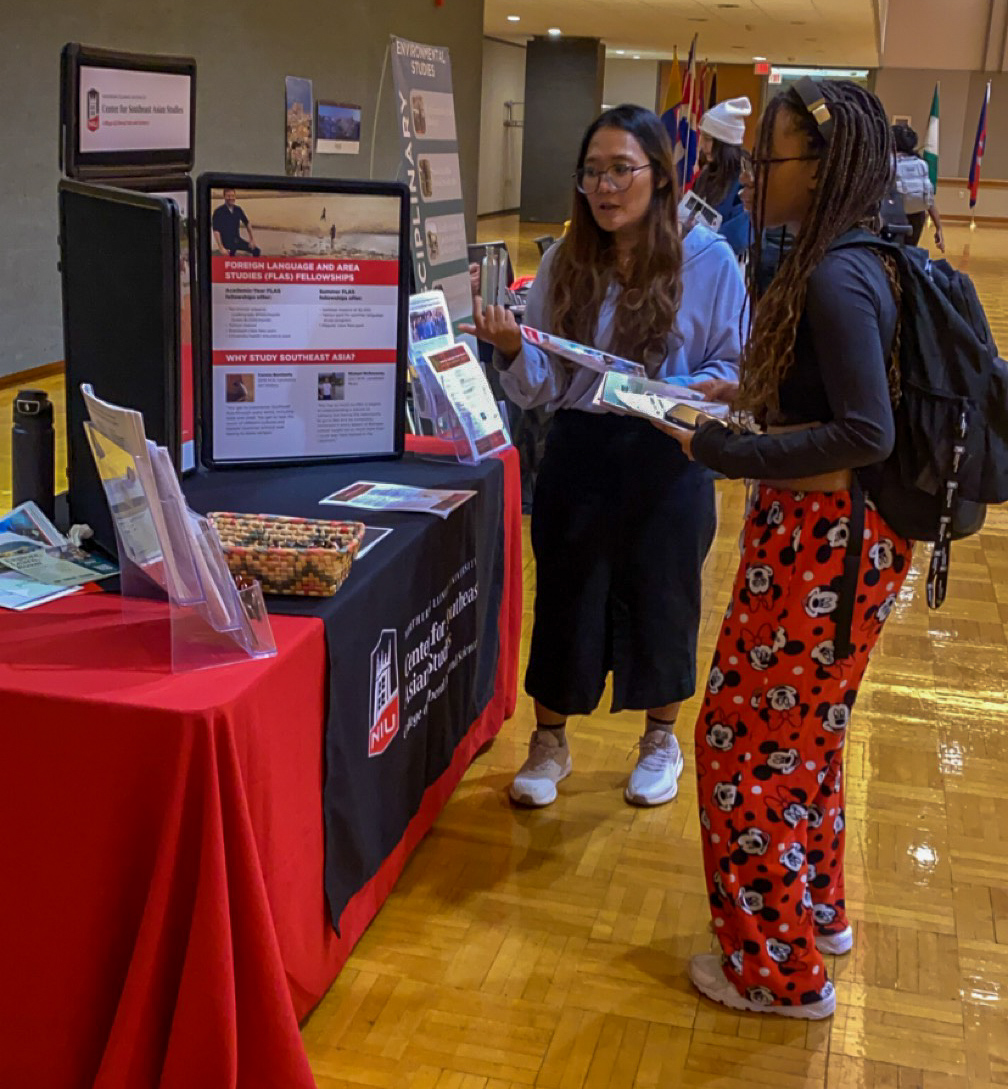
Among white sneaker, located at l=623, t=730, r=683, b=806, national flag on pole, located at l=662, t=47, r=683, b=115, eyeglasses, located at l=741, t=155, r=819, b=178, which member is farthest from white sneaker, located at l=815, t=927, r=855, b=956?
national flag on pole, located at l=662, t=47, r=683, b=115

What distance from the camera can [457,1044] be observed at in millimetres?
1926

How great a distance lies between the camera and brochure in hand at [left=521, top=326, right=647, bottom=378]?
2.30 metres

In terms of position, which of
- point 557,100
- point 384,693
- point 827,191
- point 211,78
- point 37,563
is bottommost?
point 384,693

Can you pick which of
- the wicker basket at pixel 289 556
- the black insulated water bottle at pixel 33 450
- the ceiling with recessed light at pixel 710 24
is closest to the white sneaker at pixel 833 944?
the wicker basket at pixel 289 556

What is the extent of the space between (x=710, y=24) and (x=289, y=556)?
1892 centimetres

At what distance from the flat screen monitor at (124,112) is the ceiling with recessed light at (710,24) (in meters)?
14.8

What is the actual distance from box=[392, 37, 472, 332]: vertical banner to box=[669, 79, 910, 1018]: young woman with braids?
6.01ft

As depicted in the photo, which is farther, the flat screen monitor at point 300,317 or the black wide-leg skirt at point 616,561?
the black wide-leg skirt at point 616,561

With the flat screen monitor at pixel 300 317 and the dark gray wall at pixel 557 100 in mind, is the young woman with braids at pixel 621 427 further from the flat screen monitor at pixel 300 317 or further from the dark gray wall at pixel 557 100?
the dark gray wall at pixel 557 100

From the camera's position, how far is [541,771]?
2730 millimetres

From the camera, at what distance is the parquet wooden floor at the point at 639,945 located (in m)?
1.92

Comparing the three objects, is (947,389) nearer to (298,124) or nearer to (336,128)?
(298,124)

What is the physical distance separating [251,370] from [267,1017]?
116cm

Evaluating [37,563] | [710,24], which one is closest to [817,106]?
[37,563]
